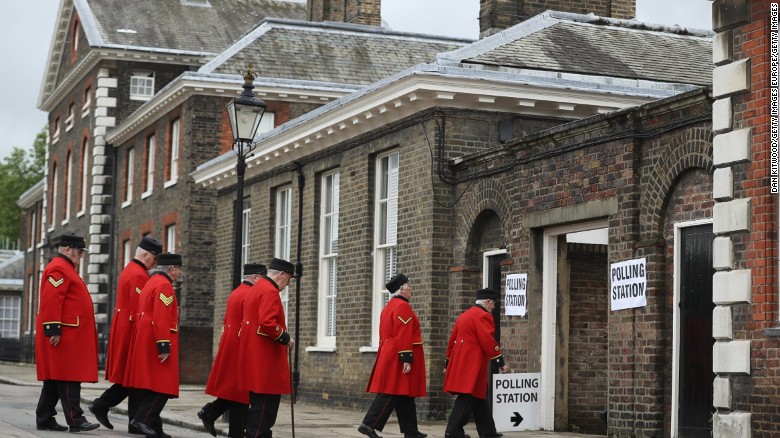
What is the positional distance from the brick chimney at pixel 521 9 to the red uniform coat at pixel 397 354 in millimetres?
9751

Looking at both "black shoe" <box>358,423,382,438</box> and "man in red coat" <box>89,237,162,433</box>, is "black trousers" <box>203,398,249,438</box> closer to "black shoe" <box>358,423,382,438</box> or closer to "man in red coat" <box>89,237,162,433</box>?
"man in red coat" <box>89,237,162,433</box>

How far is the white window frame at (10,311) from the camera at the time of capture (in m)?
60.9

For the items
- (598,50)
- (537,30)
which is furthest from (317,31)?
(598,50)

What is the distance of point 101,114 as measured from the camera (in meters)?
42.3

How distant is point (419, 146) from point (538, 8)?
18.6 ft

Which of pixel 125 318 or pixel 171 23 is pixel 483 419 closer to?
pixel 125 318

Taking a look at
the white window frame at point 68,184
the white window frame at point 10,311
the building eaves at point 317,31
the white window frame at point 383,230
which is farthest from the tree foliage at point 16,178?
the white window frame at point 383,230

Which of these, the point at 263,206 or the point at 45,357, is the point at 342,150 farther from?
the point at 45,357

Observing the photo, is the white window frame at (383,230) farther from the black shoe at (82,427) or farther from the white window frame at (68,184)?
the white window frame at (68,184)

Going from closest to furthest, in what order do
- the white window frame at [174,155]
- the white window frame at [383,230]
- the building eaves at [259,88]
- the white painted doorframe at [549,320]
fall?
the white painted doorframe at [549,320] → the white window frame at [383,230] → the building eaves at [259,88] → the white window frame at [174,155]

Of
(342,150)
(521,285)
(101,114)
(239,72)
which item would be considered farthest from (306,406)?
(101,114)

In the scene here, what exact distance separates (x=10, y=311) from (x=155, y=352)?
49.9 metres

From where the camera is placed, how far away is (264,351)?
13953mm

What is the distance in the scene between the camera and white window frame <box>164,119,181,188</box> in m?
35.8
